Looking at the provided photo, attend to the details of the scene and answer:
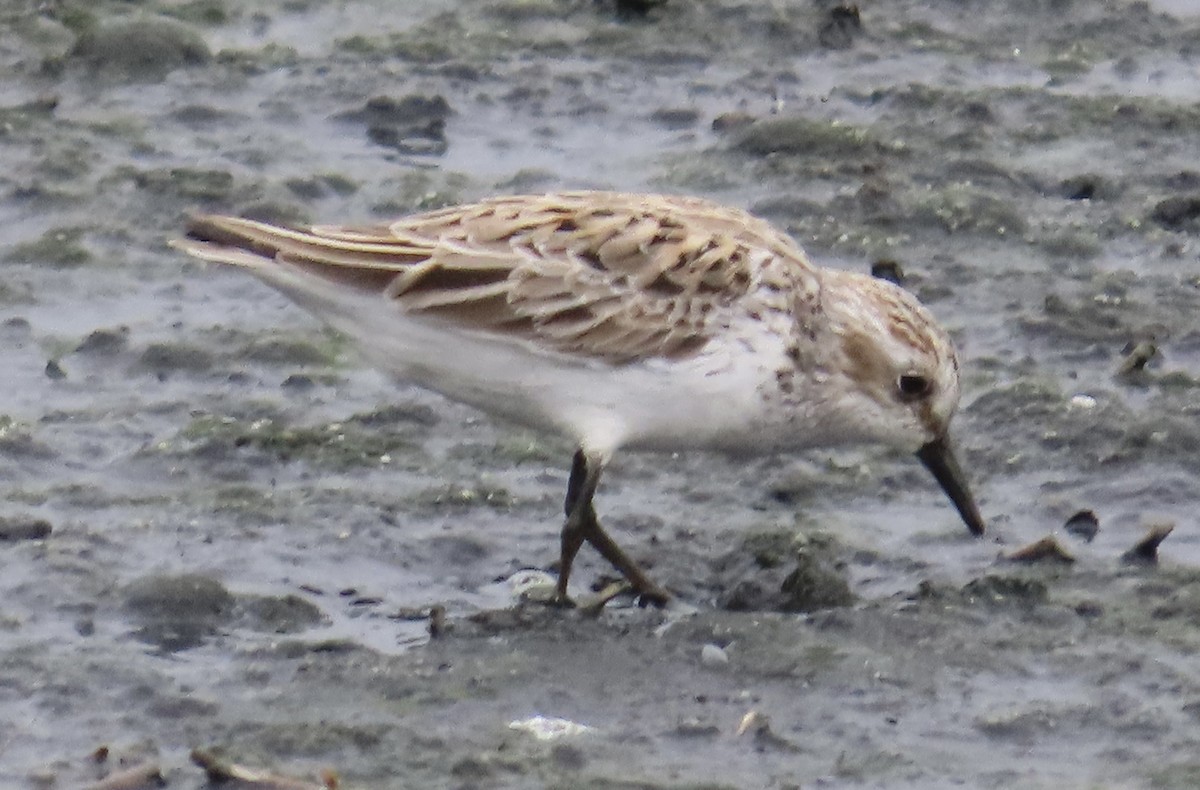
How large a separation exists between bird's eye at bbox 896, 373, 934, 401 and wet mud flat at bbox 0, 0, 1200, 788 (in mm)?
526

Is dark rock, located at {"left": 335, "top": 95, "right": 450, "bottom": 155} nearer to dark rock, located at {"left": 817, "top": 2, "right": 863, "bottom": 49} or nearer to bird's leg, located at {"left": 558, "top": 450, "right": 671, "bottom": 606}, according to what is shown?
dark rock, located at {"left": 817, "top": 2, "right": 863, "bottom": 49}

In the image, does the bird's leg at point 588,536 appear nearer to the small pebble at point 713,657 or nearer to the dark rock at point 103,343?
the small pebble at point 713,657

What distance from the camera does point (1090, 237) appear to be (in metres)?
10.0

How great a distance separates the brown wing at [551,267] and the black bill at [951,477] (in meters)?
0.73

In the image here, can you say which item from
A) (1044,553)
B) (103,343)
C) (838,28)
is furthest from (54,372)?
(838,28)

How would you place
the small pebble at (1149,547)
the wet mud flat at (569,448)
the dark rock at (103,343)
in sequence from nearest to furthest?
the wet mud flat at (569,448) → the small pebble at (1149,547) → the dark rock at (103,343)

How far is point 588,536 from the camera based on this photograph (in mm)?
7430

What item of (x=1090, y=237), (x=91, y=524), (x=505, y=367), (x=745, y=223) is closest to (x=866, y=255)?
(x=1090, y=237)

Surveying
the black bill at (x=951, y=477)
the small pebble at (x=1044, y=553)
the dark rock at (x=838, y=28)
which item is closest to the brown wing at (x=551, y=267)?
the black bill at (x=951, y=477)

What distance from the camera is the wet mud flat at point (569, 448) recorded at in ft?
21.4

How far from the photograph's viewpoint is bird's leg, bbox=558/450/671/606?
24.1 feet

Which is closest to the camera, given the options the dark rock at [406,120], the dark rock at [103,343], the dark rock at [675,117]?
the dark rock at [103,343]

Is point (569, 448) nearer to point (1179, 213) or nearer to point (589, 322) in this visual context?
point (589, 322)

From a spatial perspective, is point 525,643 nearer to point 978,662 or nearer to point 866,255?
point 978,662
